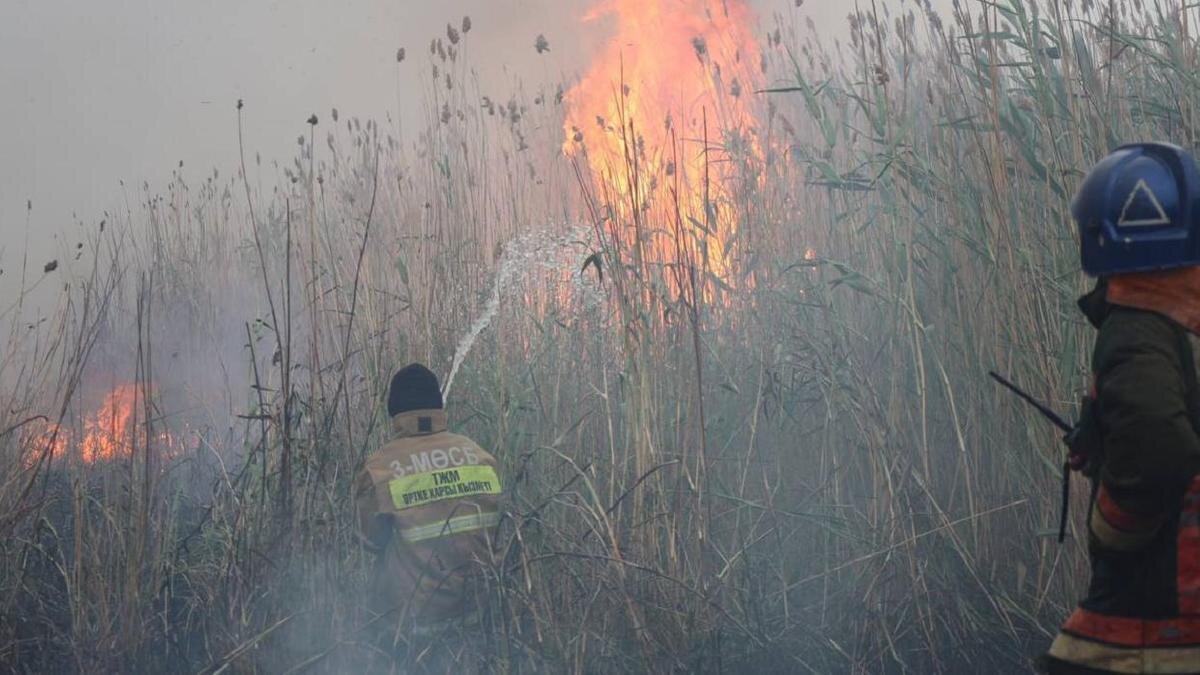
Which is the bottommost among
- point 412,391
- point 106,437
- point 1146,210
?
point 106,437

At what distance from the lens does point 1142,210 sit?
5.93ft

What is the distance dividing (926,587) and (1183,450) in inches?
65.2

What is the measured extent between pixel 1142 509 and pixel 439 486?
2306mm

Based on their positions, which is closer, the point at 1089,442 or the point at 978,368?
the point at 1089,442

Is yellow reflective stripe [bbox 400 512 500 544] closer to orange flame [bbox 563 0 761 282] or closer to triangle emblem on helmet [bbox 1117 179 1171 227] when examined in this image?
orange flame [bbox 563 0 761 282]

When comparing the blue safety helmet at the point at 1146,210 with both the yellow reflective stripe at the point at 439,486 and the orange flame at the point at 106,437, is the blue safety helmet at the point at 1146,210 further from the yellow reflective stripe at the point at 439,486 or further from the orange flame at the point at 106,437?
the orange flame at the point at 106,437

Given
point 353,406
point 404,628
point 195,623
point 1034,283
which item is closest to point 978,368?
point 1034,283

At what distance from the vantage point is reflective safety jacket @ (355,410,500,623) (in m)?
3.58

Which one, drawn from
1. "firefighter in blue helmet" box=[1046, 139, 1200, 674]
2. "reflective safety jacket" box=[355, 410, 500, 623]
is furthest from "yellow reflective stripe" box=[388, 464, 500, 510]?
"firefighter in blue helmet" box=[1046, 139, 1200, 674]

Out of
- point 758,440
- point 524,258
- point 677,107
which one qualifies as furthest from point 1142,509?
point 677,107

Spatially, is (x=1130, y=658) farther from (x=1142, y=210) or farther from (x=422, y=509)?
(x=422, y=509)

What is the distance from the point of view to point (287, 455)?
353 cm

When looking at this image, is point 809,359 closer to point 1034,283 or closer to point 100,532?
point 1034,283

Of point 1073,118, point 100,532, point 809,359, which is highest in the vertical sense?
point 1073,118
